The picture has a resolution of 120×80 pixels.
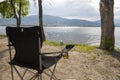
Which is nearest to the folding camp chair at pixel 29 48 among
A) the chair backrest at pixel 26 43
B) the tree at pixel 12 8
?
the chair backrest at pixel 26 43

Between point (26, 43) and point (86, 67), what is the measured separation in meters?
3.53

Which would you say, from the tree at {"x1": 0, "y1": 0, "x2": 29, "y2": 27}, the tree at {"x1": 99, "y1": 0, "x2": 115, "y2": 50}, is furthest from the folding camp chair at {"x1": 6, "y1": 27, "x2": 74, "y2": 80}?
the tree at {"x1": 0, "y1": 0, "x2": 29, "y2": 27}

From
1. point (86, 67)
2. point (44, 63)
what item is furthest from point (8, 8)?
point (44, 63)

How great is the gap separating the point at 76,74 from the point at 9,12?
1058 inches

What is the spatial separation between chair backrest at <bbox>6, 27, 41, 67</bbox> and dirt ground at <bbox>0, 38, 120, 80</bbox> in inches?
75.7

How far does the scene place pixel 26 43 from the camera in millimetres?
4590

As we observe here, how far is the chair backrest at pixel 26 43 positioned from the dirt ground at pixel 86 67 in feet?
6.31

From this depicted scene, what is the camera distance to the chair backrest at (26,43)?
4367 mm

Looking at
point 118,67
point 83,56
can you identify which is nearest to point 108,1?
→ point 83,56

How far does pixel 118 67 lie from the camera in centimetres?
784

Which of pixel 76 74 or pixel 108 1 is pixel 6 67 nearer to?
pixel 76 74

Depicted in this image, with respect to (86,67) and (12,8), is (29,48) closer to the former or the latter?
(86,67)

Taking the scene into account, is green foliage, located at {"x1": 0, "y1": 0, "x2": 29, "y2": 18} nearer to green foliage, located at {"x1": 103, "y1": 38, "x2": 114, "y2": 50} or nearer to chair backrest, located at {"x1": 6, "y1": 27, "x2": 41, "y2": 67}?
green foliage, located at {"x1": 103, "y1": 38, "x2": 114, "y2": 50}

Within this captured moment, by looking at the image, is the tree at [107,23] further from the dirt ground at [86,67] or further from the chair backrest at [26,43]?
the chair backrest at [26,43]
